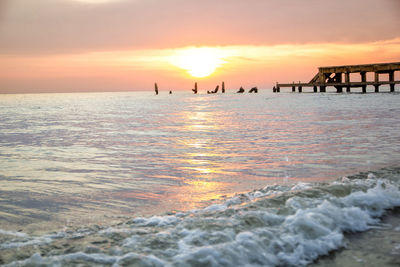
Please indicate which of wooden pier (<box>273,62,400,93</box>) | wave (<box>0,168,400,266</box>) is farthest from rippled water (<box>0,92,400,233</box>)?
wooden pier (<box>273,62,400,93</box>)

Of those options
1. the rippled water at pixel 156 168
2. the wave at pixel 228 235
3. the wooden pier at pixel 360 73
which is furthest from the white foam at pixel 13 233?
the wooden pier at pixel 360 73

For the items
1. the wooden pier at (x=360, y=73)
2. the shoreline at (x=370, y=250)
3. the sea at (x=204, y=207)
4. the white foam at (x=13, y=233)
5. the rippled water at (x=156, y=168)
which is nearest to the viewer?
the shoreline at (x=370, y=250)

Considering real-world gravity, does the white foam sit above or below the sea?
above

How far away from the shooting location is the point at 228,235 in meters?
3.66

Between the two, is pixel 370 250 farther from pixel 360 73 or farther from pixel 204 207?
pixel 360 73

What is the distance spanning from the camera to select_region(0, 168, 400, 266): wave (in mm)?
3254

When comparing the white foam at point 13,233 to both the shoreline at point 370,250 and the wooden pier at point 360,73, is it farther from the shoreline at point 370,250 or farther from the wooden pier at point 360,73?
the wooden pier at point 360,73

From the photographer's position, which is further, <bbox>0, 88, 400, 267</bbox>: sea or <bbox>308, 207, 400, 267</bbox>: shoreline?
<bbox>0, 88, 400, 267</bbox>: sea

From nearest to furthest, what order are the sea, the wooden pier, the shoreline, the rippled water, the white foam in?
1. the shoreline
2. the sea
3. the white foam
4. the rippled water
5. the wooden pier

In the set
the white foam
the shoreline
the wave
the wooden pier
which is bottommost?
the shoreline

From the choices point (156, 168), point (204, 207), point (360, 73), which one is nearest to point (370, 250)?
point (204, 207)

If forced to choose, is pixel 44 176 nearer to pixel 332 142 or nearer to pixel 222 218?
pixel 222 218

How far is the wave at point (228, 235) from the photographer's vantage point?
10.7ft

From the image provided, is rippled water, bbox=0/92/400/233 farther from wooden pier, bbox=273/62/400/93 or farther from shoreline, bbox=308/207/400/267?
wooden pier, bbox=273/62/400/93
